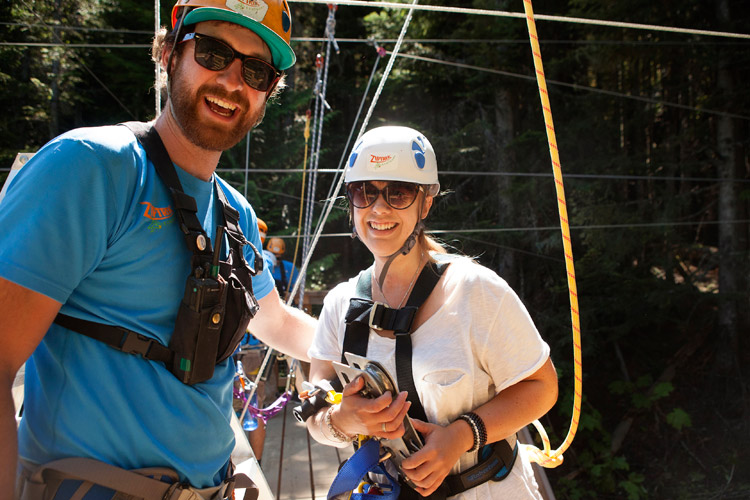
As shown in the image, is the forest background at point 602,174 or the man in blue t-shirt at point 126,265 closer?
the man in blue t-shirt at point 126,265

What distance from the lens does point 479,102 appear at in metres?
9.89

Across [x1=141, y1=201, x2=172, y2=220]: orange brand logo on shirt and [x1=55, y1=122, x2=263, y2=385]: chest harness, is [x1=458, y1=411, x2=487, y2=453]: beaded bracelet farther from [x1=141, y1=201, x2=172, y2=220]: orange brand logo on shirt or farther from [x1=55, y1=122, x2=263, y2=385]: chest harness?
[x1=141, y1=201, x2=172, y2=220]: orange brand logo on shirt

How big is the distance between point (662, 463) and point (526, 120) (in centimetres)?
618

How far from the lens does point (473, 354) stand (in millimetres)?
1420

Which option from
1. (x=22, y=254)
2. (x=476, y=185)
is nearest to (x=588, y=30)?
(x=476, y=185)

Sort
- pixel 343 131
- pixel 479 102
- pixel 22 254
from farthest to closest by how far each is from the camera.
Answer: pixel 343 131 < pixel 479 102 < pixel 22 254

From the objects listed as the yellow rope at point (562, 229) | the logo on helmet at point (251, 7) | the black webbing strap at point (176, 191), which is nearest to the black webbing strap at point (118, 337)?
the black webbing strap at point (176, 191)

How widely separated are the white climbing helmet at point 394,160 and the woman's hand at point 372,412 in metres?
0.66

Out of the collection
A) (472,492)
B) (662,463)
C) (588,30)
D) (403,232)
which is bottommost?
(662,463)

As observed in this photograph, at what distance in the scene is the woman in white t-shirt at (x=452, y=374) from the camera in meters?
1.30

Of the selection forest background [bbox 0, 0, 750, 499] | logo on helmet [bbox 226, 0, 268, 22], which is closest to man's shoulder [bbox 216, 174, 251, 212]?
logo on helmet [bbox 226, 0, 268, 22]

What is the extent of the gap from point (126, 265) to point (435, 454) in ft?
2.79

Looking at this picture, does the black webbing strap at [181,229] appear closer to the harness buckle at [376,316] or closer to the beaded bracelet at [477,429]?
the harness buckle at [376,316]

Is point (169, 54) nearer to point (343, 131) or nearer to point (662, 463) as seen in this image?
point (662, 463)
